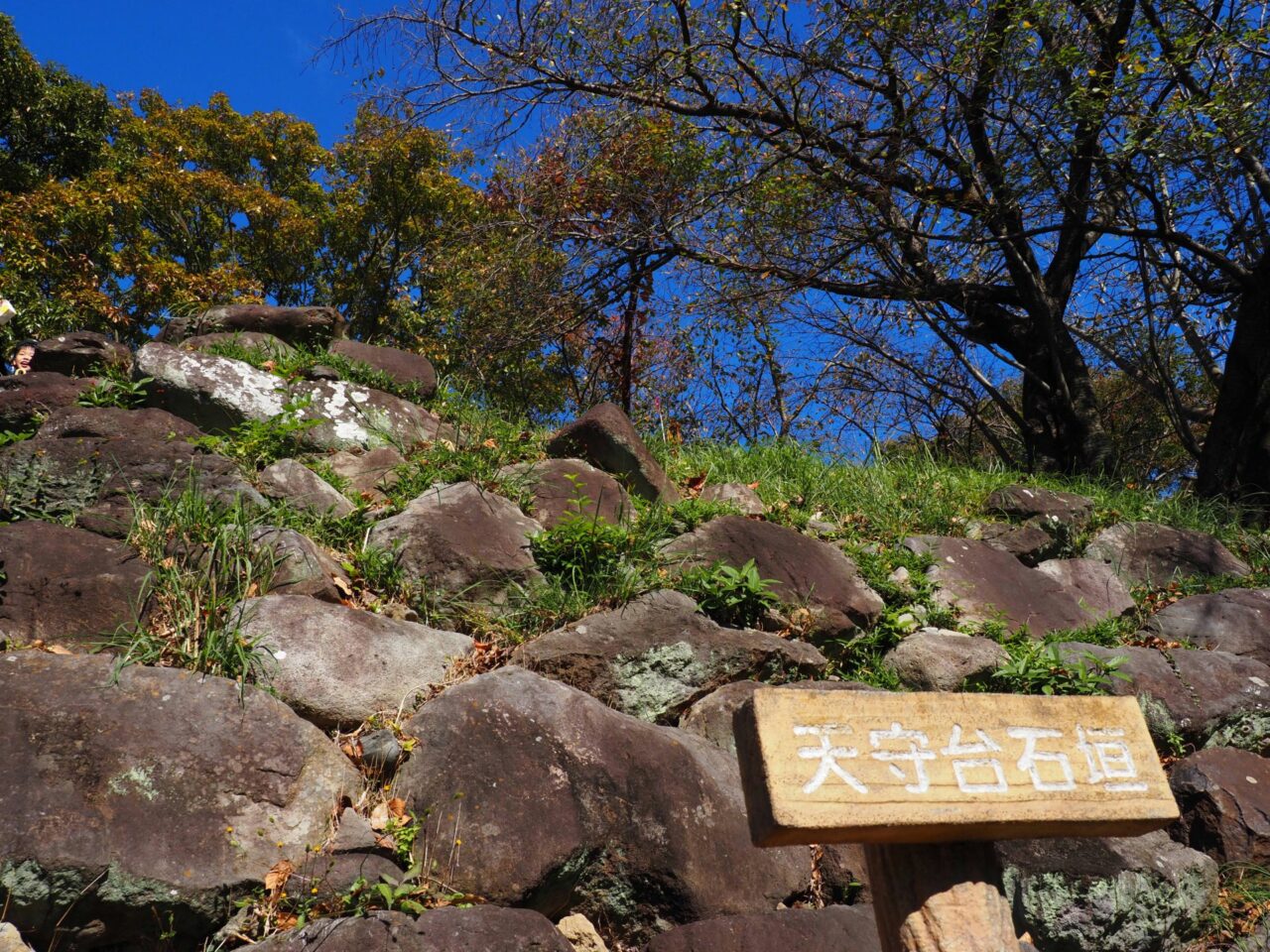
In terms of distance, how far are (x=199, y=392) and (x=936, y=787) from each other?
17.3 feet

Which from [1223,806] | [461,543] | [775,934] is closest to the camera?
[775,934]

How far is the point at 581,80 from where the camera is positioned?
8.69 m

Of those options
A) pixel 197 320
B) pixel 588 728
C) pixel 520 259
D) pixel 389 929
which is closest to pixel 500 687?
pixel 588 728

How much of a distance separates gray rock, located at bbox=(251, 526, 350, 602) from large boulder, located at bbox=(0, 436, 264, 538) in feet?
1.12

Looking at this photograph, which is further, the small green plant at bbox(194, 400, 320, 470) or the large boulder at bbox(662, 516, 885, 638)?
the small green plant at bbox(194, 400, 320, 470)

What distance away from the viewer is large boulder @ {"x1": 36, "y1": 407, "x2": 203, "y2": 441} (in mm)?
5312

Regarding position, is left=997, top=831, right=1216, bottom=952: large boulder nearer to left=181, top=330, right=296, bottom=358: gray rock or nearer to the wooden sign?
the wooden sign

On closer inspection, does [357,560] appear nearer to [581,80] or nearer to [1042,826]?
[1042,826]

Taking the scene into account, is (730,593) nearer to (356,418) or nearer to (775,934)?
(775,934)

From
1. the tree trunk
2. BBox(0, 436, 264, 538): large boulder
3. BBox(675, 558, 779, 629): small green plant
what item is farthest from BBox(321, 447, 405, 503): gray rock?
the tree trunk

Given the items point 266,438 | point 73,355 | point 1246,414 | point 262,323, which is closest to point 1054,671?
point 266,438

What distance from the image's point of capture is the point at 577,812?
12.5ft

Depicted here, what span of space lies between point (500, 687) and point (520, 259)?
620 cm

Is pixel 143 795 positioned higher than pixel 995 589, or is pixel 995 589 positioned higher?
pixel 995 589
